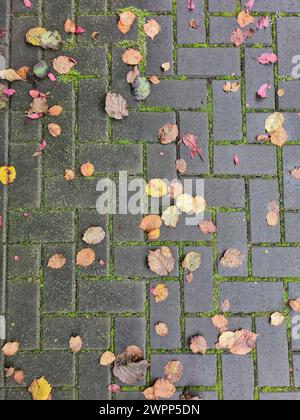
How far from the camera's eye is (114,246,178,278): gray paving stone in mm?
3377

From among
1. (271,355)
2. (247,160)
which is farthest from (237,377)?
(247,160)

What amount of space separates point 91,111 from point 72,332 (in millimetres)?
1513

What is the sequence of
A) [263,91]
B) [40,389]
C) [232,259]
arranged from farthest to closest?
[263,91] < [232,259] < [40,389]

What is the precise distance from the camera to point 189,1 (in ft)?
11.6

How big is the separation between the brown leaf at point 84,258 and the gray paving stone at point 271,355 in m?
1.20

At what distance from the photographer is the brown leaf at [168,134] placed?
3.45 m

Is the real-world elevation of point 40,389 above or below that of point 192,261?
below

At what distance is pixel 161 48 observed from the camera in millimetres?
3518

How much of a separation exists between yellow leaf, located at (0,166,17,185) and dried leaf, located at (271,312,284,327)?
2.00 m

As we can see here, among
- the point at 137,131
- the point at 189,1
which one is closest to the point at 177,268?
the point at 137,131

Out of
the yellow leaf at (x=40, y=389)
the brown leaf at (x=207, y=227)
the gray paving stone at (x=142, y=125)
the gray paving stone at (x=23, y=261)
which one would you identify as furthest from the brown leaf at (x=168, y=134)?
the yellow leaf at (x=40, y=389)

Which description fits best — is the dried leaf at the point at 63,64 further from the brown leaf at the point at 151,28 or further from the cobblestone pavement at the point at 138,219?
the brown leaf at the point at 151,28

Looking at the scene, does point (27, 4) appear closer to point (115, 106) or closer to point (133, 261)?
point (115, 106)
